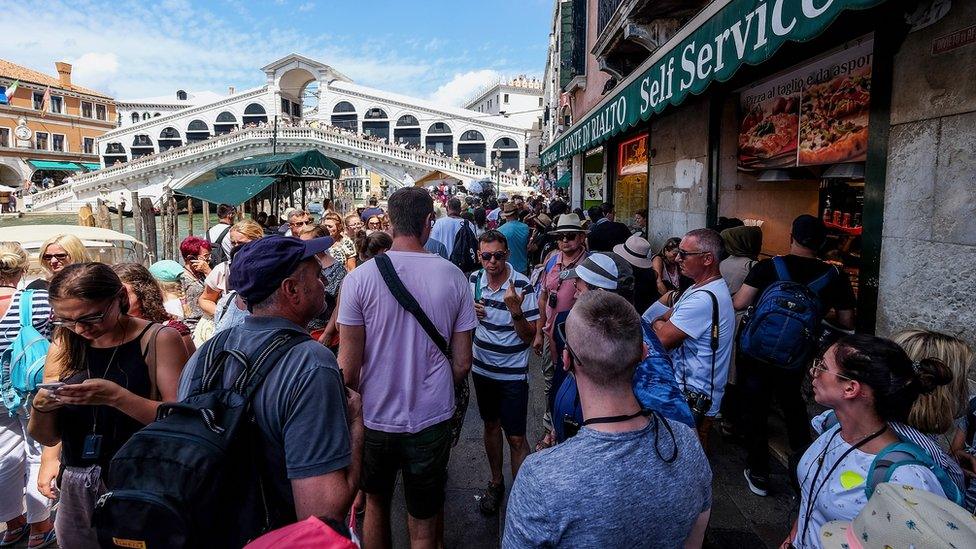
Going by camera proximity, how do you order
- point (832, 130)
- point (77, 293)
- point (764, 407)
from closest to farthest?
point (77, 293) < point (764, 407) < point (832, 130)

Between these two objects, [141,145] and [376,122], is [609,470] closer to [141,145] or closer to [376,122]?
[376,122]

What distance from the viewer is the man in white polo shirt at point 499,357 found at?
313 cm

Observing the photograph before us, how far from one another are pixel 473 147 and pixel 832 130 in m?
48.6

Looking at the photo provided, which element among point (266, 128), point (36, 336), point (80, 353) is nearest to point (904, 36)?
point (80, 353)

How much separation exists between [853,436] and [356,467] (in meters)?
1.60

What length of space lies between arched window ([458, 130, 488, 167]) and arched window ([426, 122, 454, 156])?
3.61ft

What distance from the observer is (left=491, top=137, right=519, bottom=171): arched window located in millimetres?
51375

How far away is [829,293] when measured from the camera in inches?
125

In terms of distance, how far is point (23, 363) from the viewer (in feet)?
8.89

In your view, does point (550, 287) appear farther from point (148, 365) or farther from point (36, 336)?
point (36, 336)

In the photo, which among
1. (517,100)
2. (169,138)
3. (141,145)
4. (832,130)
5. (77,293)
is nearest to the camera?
(77,293)

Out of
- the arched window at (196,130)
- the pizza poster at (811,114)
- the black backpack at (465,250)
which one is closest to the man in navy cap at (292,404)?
the pizza poster at (811,114)

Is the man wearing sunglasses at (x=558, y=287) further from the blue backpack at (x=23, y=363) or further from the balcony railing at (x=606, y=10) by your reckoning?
the balcony railing at (x=606, y=10)

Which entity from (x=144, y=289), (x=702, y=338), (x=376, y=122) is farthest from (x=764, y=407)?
(x=376, y=122)
